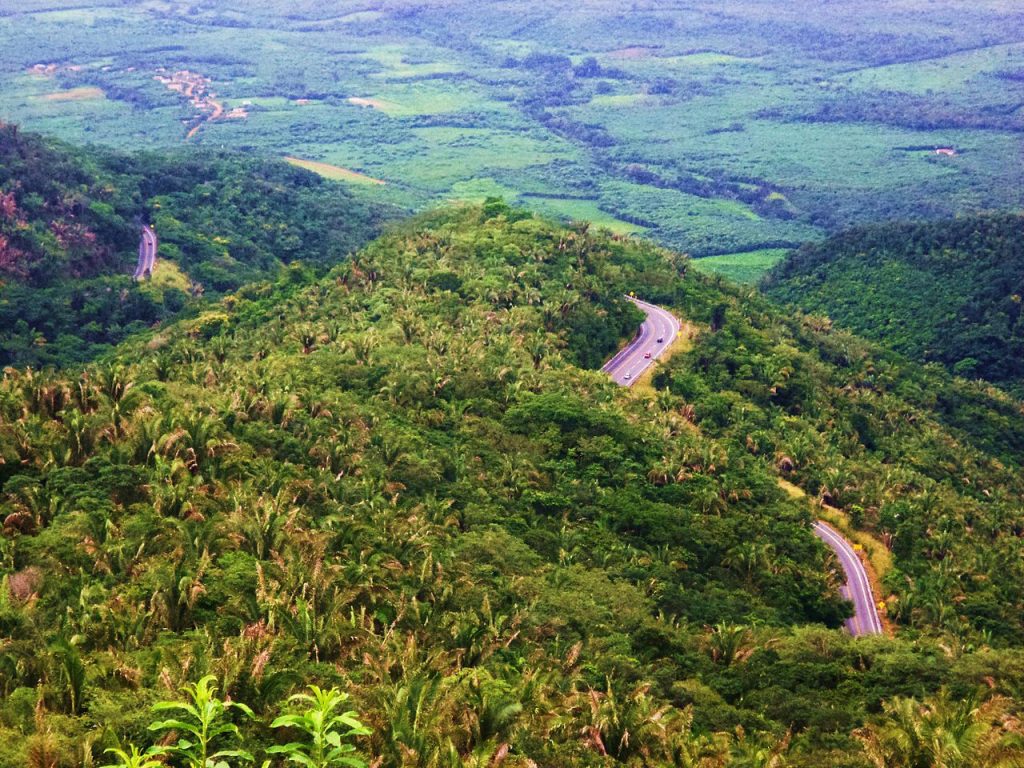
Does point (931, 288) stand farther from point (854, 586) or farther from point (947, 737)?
point (947, 737)

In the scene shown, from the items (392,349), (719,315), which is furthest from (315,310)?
(719,315)

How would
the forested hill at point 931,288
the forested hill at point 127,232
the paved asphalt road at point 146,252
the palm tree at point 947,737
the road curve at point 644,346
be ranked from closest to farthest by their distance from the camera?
1. the palm tree at point 947,737
2. the road curve at point 644,346
3. the forested hill at point 127,232
4. the paved asphalt road at point 146,252
5. the forested hill at point 931,288

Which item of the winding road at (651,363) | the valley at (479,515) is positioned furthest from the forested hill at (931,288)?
the winding road at (651,363)

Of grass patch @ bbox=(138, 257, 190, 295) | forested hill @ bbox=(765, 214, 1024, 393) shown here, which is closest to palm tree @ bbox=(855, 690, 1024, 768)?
grass patch @ bbox=(138, 257, 190, 295)

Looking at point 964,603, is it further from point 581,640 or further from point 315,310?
point 315,310

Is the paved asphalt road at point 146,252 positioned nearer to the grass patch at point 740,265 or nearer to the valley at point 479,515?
the valley at point 479,515

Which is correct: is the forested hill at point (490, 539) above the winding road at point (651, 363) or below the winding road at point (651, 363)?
above
